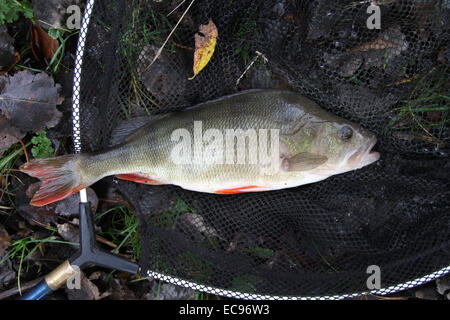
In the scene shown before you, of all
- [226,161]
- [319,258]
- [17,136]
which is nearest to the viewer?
[226,161]

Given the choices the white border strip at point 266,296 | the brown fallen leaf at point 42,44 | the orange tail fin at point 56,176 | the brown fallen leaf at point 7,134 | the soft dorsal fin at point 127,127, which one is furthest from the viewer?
the brown fallen leaf at point 42,44

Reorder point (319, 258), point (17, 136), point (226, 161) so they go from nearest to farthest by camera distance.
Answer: point (226, 161) < point (319, 258) < point (17, 136)

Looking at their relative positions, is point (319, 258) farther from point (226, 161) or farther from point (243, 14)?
point (243, 14)

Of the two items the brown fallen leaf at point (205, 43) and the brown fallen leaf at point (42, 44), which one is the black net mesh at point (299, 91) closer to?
the brown fallen leaf at point (205, 43)

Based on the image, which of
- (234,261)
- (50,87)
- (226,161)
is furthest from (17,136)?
(234,261)

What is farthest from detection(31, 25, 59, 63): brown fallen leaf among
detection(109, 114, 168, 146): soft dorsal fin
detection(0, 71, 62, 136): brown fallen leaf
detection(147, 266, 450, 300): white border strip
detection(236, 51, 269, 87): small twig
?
detection(147, 266, 450, 300): white border strip

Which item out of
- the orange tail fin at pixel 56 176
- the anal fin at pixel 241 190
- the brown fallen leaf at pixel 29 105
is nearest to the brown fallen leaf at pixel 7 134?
the brown fallen leaf at pixel 29 105
